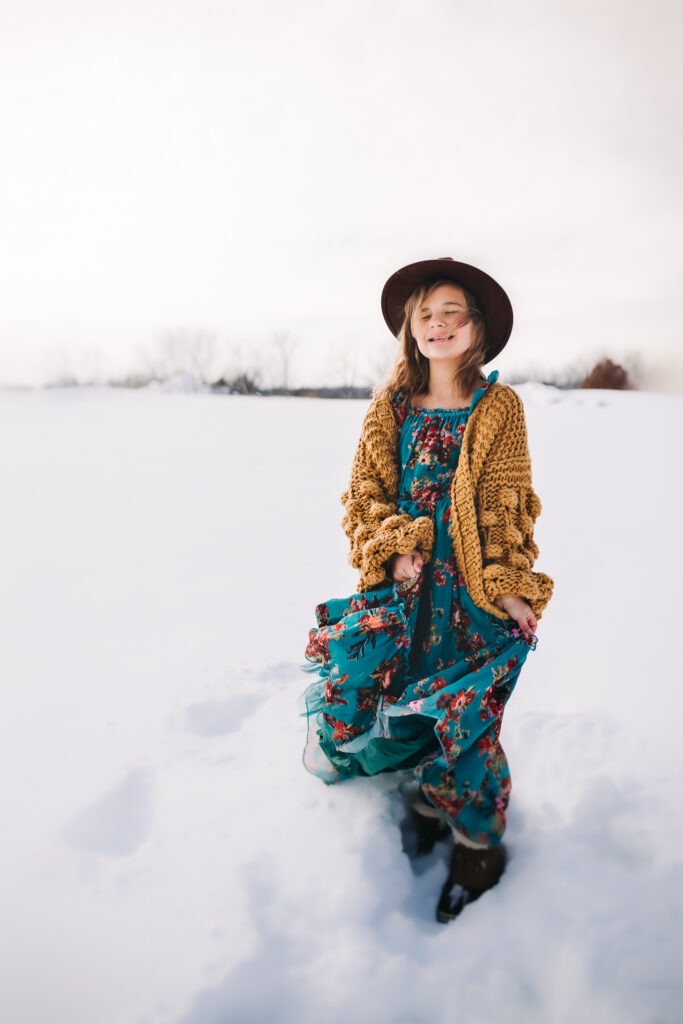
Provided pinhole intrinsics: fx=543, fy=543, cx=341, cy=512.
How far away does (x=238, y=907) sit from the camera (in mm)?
1182

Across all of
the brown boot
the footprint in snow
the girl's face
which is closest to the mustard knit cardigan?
the girl's face

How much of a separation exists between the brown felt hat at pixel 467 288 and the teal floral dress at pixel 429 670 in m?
0.13

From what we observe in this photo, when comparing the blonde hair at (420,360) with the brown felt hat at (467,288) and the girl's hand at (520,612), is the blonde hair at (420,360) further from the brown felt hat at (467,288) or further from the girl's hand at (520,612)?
the girl's hand at (520,612)

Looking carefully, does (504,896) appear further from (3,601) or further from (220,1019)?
(3,601)

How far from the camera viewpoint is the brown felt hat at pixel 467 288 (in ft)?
4.51

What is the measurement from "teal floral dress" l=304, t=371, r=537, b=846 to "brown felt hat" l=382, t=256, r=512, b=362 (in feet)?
0.44

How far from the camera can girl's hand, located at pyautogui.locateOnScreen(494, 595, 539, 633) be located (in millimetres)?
1316

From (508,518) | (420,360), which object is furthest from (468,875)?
(420,360)

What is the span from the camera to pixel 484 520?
133cm

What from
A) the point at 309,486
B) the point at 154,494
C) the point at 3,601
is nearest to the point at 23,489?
the point at 154,494

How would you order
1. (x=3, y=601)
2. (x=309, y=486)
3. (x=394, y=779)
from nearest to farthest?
1. (x=394, y=779)
2. (x=3, y=601)
3. (x=309, y=486)

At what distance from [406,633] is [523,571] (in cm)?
32

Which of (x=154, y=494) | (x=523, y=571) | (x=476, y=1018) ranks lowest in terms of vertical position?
(x=476, y=1018)

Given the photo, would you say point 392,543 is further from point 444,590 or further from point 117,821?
point 117,821
